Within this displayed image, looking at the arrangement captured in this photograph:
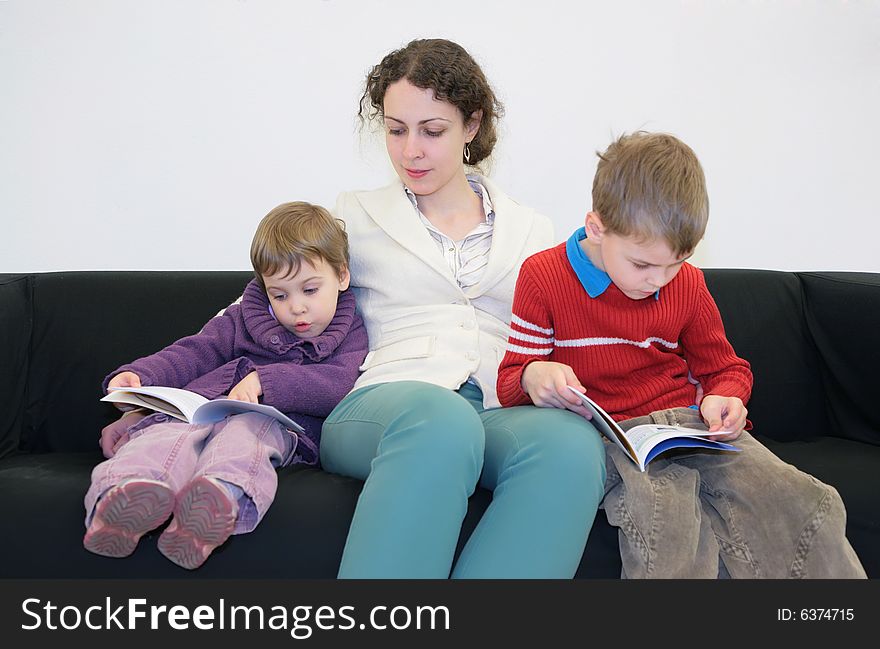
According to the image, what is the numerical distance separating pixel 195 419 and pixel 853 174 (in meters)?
2.13

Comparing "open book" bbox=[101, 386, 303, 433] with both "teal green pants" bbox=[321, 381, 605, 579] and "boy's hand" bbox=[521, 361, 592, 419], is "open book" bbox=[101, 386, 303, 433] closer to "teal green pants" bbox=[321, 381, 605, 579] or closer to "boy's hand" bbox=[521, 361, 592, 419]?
"teal green pants" bbox=[321, 381, 605, 579]

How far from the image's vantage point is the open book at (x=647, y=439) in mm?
1284

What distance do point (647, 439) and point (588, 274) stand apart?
1.03ft

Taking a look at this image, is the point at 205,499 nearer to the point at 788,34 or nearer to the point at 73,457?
the point at 73,457

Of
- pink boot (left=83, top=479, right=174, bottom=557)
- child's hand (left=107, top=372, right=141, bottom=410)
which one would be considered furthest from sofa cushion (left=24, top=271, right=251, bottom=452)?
pink boot (left=83, top=479, right=174, bottom=557)

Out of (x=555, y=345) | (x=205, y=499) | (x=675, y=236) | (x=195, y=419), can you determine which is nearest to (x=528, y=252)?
(x=555, y=345)

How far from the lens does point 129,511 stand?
1.25m

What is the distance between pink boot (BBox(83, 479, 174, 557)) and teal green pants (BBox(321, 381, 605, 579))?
28 cm

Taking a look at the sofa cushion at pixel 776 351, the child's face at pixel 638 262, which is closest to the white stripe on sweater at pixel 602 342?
the child's face at pixel 638 262

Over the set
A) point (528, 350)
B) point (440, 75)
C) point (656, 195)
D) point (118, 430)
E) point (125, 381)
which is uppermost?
point (440, 75)

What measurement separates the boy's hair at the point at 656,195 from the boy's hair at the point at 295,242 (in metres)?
0.58

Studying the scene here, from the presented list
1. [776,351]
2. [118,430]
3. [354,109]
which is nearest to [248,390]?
[118,430]

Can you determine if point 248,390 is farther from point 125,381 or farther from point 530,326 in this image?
point 530,326

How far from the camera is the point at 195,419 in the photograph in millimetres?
1459
